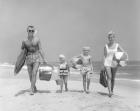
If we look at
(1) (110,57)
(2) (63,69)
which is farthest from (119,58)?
(2) (63,69)

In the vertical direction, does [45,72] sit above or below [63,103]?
above

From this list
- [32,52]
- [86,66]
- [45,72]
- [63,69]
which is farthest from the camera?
[45,72]

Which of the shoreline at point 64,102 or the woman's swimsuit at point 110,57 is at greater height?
the woman's swimsuit at point 110,57

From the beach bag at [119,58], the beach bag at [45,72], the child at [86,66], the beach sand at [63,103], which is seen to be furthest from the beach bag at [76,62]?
the beach bag at [119,58]

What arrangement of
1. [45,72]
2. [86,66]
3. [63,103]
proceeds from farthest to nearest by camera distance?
[45,72], [86,66], [63,103]

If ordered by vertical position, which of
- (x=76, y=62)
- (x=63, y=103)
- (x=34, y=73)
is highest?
(x=76, y=62)

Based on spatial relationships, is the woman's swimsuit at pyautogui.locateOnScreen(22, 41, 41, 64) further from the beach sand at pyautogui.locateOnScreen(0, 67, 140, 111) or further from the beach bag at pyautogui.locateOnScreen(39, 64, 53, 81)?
the beach sand at pyautogui.locateOnScreen(0, 67, 140, 111)

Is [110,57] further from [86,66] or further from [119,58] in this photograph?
[86,66]

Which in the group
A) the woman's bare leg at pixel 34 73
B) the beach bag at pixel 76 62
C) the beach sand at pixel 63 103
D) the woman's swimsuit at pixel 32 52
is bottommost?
the beach sand at pixel 63 103

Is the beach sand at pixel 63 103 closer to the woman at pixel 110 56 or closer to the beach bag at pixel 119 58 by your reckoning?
the woman at pixel 110 56

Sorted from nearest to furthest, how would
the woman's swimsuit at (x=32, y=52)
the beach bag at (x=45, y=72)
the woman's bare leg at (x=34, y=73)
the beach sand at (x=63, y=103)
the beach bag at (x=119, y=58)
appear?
the beach sand at (x=63, y=103) < the woman's bare leg at (x=34, y=73) < the woman's swimsuit at (x=32, y=52) < the beach bag at (x=119, y=58) < the beach bag at (x=45, y=72)

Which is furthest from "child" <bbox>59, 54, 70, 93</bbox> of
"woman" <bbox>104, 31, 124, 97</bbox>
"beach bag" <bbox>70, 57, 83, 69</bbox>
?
"woman" <bbox>104, 31, 124, 97</bbox>

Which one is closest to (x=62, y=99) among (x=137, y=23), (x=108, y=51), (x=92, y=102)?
(x=92, y=102)

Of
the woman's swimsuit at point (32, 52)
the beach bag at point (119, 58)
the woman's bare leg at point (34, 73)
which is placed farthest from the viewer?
the beach bag at point (119, 58)
